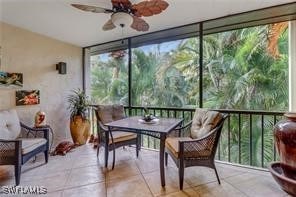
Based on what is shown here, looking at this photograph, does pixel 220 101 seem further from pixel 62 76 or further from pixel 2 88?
pixel 2 88

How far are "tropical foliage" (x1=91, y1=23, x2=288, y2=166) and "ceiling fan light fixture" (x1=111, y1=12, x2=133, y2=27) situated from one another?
1782 mm

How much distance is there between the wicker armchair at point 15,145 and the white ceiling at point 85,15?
1.58 m

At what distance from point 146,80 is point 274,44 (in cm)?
269

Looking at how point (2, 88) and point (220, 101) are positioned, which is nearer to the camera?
point (2, 88)

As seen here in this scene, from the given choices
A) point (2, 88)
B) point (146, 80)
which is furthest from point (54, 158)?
point (146, 80)

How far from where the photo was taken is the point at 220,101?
4.46 meters

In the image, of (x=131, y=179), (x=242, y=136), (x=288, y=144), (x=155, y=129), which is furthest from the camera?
(x=242, y=136)

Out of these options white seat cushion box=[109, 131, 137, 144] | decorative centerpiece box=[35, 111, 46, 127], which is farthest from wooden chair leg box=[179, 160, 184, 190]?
decorative centerpiece box=[35, 111, 46, 127]

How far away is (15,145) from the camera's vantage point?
2736mm

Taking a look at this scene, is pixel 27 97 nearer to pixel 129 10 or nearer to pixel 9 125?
pixel 9 125

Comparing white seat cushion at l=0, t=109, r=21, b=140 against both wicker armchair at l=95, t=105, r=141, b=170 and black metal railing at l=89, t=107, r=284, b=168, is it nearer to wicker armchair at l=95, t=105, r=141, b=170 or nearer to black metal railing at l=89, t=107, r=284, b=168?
wicker armchair at l=95, t=105, r=141, b=170

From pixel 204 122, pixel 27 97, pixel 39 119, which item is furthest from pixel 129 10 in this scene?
pixel 27 97

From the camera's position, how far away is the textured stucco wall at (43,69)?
3844mm

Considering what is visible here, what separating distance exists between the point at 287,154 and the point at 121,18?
2075 millimetres
